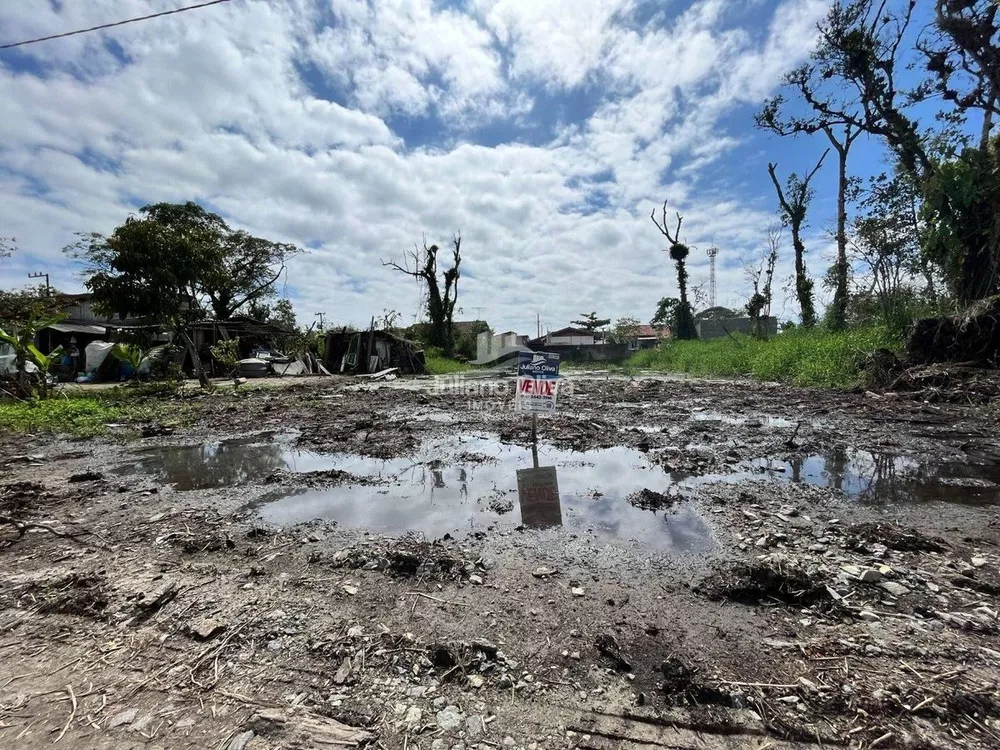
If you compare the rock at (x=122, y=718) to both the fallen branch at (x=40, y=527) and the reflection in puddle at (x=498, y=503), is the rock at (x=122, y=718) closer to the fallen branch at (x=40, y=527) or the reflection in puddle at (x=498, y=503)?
the reflection in puddle at (x=498, y=503)

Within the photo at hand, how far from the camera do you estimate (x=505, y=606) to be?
2328 millimetres

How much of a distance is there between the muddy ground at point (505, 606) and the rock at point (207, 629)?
1 cm

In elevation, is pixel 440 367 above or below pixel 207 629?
above

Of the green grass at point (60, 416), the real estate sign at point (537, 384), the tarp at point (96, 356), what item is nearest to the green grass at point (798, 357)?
the real estate sign at point (537, 384)

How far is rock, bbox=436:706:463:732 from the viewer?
158cm

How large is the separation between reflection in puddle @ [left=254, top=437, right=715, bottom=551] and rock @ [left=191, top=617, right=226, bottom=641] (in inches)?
50.2

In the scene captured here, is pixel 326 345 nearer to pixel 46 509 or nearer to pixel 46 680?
pixel 46 509

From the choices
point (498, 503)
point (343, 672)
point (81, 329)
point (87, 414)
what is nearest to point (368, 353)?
point (81, 329)

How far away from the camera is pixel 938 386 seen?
8.88 meters

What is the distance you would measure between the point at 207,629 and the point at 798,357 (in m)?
16.7

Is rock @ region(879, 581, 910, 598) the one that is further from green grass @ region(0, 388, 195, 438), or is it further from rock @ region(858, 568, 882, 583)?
green grass @ region(0, 388, 195, 438)

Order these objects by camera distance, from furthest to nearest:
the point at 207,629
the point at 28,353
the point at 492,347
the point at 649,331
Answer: the point at 649,331 → the point at 492,347 → the point at 28,353 → the point at 207,629

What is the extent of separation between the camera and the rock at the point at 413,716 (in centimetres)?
159

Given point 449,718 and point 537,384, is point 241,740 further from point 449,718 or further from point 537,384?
point 537,384
